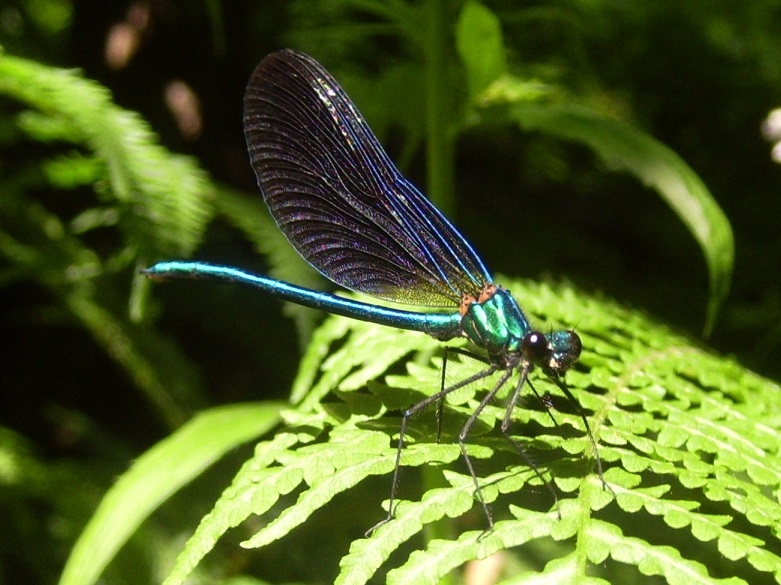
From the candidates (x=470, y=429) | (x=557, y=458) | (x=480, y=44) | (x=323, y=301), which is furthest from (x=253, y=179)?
(x=557, y=458)

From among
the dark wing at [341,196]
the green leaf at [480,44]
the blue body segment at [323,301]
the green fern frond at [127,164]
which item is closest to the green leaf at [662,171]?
the green leaf at [480,44]

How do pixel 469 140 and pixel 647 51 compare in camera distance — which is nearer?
pixel 647 51

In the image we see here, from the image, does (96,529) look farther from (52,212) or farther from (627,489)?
(52,212)

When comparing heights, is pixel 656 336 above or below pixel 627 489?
above

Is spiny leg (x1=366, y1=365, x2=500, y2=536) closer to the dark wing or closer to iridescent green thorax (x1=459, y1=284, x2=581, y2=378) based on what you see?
iridescent green thorax (x1=459, y1=284, x2=581, y2=378)

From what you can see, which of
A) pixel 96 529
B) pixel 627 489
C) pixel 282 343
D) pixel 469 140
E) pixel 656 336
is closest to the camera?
pixel 627 489

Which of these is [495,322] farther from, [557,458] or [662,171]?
[662,171]

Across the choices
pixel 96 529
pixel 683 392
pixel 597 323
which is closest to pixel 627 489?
pixel 683 392

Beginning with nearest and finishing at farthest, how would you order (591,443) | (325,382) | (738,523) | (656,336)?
(591,443), (325,382), (656,336), (738,523)
